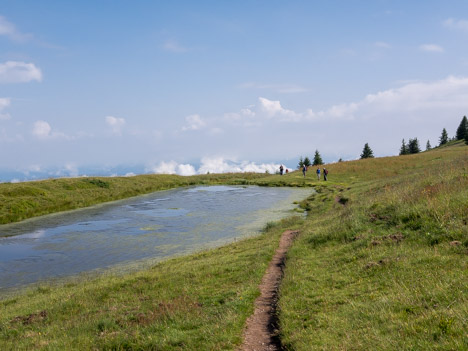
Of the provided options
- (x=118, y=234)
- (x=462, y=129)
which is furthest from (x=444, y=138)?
(x=118, y=234)

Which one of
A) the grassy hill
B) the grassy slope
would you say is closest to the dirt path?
the grassy hill

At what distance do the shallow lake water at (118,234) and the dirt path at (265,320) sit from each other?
493 inches

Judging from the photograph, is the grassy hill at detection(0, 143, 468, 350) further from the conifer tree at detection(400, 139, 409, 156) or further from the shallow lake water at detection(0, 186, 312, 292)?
the conifer tree at detection(400, 139, 409, 156)

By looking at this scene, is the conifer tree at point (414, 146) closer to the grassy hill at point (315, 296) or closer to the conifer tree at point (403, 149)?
the conifer tree at point (403, 149)

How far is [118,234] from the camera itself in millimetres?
32844

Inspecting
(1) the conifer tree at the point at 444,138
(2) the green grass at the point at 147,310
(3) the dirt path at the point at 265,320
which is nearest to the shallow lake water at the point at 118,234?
(2) the green grass at the point at 147,310

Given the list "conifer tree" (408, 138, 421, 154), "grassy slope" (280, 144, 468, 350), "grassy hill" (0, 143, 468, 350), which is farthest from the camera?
"conifer tree" (408, 138, 421, 154)

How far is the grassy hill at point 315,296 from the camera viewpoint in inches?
320

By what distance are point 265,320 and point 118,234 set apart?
83.5ft

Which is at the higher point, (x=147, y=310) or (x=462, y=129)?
→ (x=462, y=129)

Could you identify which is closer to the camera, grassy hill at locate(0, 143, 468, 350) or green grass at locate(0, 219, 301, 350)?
grassy hill at locate(0, 143, 468, 350)

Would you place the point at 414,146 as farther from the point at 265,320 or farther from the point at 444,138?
the point at 265,320

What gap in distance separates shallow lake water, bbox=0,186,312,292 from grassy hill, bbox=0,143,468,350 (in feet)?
16.0

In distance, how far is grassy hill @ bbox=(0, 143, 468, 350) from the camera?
26.7ft
